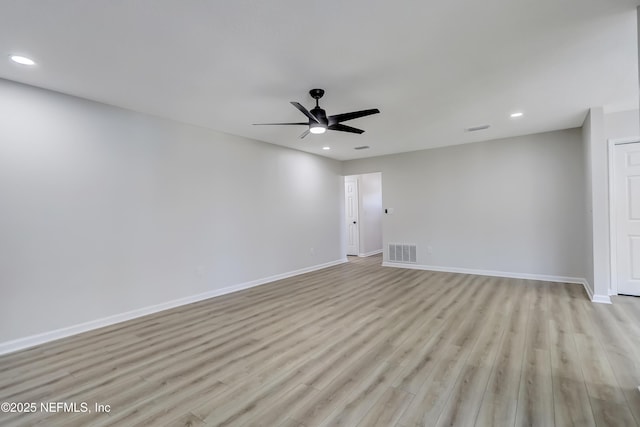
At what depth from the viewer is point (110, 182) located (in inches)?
141

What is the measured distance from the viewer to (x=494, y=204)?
18.8ft

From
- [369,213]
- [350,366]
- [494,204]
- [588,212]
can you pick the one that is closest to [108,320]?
[350,366]

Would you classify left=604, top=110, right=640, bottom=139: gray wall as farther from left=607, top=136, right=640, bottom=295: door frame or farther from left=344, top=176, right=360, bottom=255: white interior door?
left=344, top=176, right=360, bottom=255: white interior door

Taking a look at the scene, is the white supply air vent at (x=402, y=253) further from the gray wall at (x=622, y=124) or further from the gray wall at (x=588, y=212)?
the gray wall at (x=622, y=124)

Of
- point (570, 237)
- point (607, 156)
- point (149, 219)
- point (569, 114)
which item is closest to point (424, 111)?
point (569, 114)

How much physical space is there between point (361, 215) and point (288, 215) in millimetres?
3199

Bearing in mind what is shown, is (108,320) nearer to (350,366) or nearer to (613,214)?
(350,366)

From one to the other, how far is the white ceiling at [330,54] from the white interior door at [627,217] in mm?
798

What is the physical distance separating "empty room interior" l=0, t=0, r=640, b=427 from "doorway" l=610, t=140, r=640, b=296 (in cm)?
3

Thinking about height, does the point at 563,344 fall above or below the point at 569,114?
below

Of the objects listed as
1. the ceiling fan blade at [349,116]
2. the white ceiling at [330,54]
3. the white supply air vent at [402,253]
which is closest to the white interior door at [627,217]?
the white ceiling at [330,54]

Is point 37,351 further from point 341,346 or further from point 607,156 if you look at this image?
point 607,156

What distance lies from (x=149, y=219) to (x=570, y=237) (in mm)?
6672

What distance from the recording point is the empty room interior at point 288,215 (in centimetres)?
205
